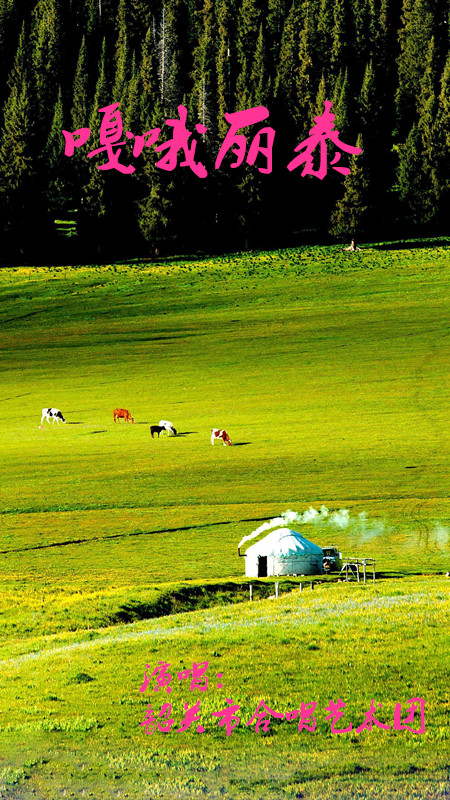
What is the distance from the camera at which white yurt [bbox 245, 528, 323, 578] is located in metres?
39.2

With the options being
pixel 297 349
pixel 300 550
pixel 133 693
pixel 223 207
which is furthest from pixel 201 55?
pixel 133 693

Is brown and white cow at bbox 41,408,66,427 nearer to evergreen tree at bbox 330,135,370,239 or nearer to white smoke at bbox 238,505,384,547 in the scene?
white smoke at bbox 238,505,384,547

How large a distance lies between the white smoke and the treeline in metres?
81.0

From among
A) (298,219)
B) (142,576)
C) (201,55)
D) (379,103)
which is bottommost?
(142,576)

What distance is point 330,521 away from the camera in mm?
45625

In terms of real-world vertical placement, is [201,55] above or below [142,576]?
above

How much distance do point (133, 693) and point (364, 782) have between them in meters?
6.74

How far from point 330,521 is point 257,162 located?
90.6 meters

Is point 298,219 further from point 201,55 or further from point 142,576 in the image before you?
point 142,576

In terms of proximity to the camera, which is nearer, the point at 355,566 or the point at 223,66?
the point at 355,566

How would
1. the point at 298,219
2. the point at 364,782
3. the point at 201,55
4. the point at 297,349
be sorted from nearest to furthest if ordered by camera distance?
the point at 364,782 < the point at 297,349 < the point at 298,219 < the point at 201,55

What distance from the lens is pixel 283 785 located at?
Answer: 53.5ft

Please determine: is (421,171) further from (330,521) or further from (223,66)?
(330,521)

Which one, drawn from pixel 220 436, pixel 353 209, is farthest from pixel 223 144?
pixel 220 436
